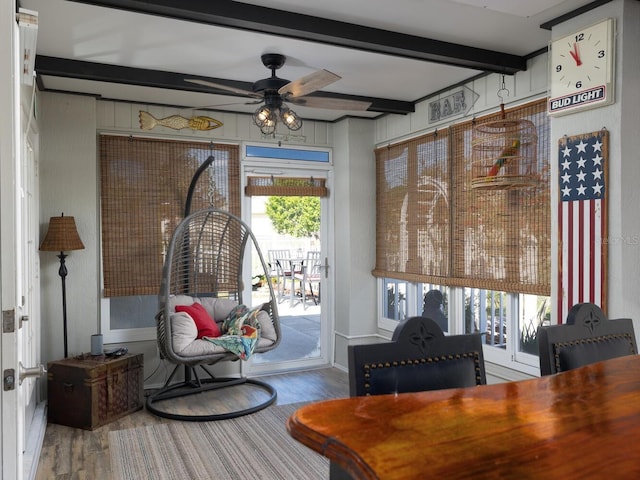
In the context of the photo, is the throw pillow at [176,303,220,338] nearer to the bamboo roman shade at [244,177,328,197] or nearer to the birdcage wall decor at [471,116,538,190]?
the bamboo roman shade at [244,177,328,197]

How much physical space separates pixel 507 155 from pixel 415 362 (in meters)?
2.29

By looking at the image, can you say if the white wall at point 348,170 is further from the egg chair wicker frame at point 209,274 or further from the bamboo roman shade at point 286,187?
the egg chair wicker frame at point 209,274

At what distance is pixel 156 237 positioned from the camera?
193 inches

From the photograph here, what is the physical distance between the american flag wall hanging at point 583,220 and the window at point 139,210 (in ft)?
10.6

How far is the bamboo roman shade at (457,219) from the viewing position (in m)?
3.63

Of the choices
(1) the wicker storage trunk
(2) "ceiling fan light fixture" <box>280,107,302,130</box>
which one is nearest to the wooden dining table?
(2) "ceiling fan light fixture" <box>280,107,302,130</box>

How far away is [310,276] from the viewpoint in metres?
5.75

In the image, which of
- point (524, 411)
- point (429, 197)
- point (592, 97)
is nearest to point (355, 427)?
point (524, 411)

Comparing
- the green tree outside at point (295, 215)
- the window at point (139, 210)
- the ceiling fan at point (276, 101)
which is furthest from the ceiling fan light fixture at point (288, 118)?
the green tree outside at point (295, 215)

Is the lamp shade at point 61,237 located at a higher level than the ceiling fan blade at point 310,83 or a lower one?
lower

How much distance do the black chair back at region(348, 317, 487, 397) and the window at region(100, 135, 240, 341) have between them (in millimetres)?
3604

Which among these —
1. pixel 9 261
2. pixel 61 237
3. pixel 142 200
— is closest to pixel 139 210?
pixel 142 200

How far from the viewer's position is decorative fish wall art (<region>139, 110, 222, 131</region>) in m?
4.88

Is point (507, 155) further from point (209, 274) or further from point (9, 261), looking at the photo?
point (9, 261)
